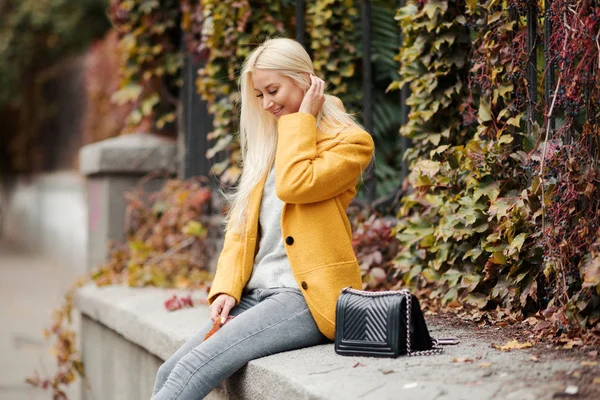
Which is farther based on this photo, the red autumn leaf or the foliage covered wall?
the red autumn leaf

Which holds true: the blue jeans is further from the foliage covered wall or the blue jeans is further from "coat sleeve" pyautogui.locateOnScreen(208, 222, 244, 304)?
the foliage covered wall

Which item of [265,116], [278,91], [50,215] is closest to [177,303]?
[265,116]

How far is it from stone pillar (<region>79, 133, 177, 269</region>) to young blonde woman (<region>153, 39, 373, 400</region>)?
10.2 ft

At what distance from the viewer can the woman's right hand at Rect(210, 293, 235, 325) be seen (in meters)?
2.98

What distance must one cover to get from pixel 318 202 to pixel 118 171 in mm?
3450

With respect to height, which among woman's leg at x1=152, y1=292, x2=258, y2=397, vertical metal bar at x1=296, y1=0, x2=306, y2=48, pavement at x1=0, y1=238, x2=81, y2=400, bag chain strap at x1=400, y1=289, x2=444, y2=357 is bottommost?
pavement at x1=0, y1=238, x2=81, y2=400

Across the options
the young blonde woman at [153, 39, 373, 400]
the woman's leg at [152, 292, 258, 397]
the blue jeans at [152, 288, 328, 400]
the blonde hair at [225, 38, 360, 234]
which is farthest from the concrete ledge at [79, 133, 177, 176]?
the blue jeans at [152, 288, 328, 400]

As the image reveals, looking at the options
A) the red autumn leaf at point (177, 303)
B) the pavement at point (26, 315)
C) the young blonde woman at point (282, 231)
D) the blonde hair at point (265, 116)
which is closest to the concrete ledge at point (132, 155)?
the pavement at point (26, 315)

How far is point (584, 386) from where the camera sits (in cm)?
206

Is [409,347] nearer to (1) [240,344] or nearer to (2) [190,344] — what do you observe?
(1) [240,344]

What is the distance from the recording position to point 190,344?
9.71ft

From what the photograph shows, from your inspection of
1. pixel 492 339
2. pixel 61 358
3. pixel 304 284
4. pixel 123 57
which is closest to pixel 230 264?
pixel 304 284

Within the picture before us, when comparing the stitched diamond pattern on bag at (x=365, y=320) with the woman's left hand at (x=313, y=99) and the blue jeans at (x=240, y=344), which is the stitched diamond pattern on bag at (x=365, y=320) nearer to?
the blue jeans at (x=240, y=344)

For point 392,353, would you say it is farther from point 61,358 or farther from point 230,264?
point 61,358
